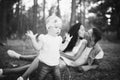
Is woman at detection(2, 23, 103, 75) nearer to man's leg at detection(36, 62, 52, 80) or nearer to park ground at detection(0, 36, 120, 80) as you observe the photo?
park ground at detection(0, 36, 120, 80)

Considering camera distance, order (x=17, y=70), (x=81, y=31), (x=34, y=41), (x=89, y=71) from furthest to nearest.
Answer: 1. (x=89, y=71)
2. (x=81, y=31)
3. (x=17, y=70)
4. (x=34, y=41)

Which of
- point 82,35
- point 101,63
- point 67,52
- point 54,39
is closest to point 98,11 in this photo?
point 101,63

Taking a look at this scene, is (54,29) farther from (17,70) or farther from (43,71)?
(17,70)

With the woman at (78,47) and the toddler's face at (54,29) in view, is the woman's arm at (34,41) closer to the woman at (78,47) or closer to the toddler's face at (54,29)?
the toddler's face at (54,29)

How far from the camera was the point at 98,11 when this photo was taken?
6125mm

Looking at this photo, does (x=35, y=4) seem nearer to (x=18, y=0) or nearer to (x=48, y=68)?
(x=18, y=0)

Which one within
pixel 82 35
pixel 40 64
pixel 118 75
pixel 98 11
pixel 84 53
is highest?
pixel 98 11

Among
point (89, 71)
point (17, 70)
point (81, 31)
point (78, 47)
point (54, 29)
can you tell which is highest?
point (54, 29)

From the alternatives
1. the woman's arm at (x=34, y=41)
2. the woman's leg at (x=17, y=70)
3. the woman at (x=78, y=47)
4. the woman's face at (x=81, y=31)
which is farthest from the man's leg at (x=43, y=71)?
the woman's face at (x=81, y=31)

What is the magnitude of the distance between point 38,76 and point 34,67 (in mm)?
134

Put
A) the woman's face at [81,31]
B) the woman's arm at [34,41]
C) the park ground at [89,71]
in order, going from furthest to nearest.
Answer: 1. the woman's face at [81,31]
2. the park ground at [89,71]
3. the woman's arm at [34,41]

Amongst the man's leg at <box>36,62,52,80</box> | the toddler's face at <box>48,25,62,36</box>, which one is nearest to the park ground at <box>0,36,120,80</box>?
the man's leg at <box>36,62,52,80</box>

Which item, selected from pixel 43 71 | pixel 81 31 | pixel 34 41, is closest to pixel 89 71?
pixel 81 31

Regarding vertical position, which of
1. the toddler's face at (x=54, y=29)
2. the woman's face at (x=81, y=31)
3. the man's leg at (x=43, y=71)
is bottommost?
the man's leg at (x=43, y=71)
